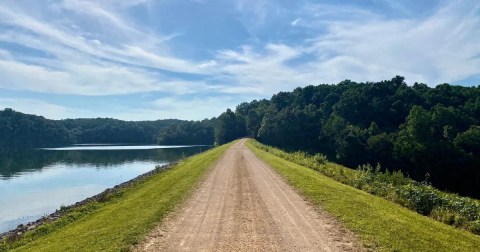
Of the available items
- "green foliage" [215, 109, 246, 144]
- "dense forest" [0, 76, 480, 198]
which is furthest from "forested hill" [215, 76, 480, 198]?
"green foliage" [215, 109, 246, 144]

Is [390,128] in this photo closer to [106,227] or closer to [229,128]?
[229,128]

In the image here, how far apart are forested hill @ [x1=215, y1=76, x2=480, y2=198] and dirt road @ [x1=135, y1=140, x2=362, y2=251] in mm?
28287

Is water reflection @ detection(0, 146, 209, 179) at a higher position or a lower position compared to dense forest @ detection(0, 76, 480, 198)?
lower

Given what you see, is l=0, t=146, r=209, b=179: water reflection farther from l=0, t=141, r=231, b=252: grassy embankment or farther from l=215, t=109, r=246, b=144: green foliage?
l=215, t=109, r=246, b=144: green foliage

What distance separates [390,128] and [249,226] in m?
101

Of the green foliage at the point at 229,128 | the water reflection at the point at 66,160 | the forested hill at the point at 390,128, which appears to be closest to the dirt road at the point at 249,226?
the forested hill at the point at 390,128

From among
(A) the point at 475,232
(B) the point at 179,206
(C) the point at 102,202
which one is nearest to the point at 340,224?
(A) the point at 475,232

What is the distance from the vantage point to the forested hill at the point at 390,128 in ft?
243

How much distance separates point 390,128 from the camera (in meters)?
108

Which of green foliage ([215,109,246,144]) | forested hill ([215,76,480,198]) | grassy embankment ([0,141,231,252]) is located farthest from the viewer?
green foliage ([215,109,246,144])

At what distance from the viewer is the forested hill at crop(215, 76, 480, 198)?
74.0 m

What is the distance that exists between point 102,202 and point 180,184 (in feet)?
20.2

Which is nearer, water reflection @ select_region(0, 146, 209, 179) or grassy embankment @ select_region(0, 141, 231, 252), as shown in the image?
grassy embankment @ select_region(0, 141, 231, 252)

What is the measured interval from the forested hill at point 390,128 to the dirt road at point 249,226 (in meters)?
28.3
